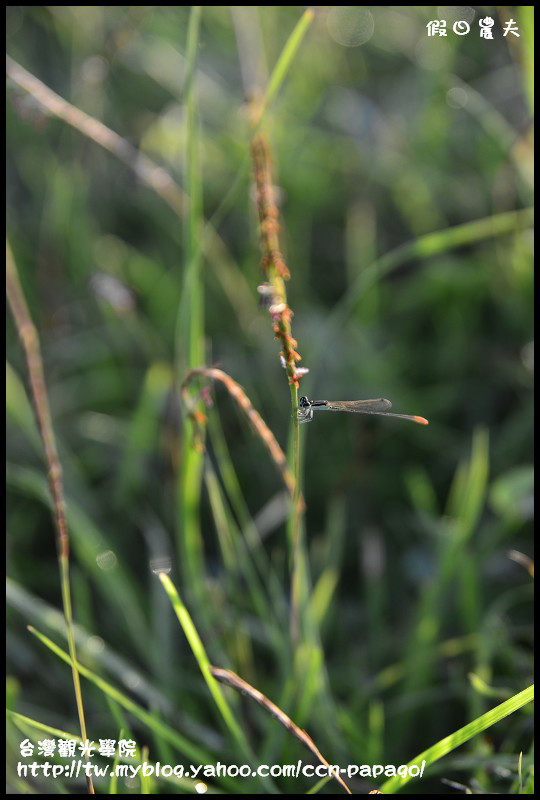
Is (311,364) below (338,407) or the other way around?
the other way around

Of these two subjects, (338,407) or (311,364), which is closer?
(338,407)

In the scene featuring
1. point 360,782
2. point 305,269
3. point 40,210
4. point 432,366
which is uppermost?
point 40,210

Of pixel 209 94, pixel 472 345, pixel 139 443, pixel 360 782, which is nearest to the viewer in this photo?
pixel 360 782

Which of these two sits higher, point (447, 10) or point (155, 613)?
point (447, 10)

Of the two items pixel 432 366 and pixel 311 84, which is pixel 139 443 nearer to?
pixel 432 366

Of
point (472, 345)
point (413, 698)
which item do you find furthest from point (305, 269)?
point (413, 698)

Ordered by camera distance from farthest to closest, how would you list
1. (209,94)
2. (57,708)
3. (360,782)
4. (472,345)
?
(209,94), (472,345), (57,708), (360,782)

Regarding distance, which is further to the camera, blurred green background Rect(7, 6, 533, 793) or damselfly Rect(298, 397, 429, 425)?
blurred green background Rect(7, 6, 533, 793)

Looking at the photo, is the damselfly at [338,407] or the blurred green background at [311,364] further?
the blurred green background at [311,364]
